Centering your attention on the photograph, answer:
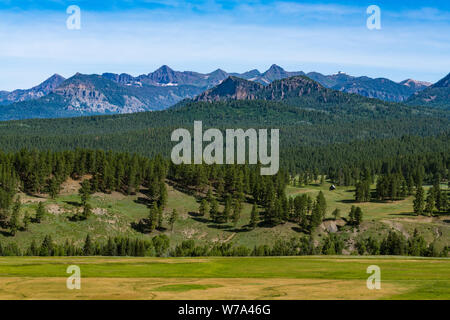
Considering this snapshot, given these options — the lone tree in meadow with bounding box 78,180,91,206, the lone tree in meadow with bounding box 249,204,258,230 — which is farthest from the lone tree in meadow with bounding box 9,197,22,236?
the lone tree in meadow with bounding box 249,204,258,230

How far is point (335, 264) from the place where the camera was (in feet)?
295

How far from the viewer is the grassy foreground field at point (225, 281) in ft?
170

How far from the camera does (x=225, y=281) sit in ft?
213

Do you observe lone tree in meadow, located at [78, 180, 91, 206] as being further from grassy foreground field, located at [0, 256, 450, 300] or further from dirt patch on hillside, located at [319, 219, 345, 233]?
dirt patch on hillside, located at [319, 219, 345, 233]

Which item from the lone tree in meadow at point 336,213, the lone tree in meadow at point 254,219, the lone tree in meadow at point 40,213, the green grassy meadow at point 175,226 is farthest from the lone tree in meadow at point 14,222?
the lone tree in meadow at point 336,213

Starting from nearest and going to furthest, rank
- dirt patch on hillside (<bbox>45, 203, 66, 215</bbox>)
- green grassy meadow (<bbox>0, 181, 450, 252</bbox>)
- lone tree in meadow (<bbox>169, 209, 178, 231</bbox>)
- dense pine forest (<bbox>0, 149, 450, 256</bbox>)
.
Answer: dense pine forest (<bbox>0, 149, 450, 256</bbox>)
green grassy meadow (<bbox>0, 181, 450, 252</bbox>)
dirt patch on hillside (<bbox>45, 203, 66, 215</bbox>)
lone tree in meadow (<bbox>169, 209, 178, 231</bbox>)

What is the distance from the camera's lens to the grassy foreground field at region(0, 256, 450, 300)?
51.7m

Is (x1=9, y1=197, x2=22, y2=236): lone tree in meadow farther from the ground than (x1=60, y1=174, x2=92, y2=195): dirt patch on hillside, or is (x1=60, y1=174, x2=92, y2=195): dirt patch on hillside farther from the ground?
(x1=60, y1=174, x2=92, y2=195): dirt patch on hillside

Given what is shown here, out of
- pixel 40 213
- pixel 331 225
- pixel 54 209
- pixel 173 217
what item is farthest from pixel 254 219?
pixel 40 213

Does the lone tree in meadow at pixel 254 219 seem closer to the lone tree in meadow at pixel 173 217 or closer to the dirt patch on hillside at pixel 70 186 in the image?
the lone tree in meadow at pixel 173 217

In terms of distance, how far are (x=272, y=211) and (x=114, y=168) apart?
2622 inches

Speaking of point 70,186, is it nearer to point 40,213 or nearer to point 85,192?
point 85,192
